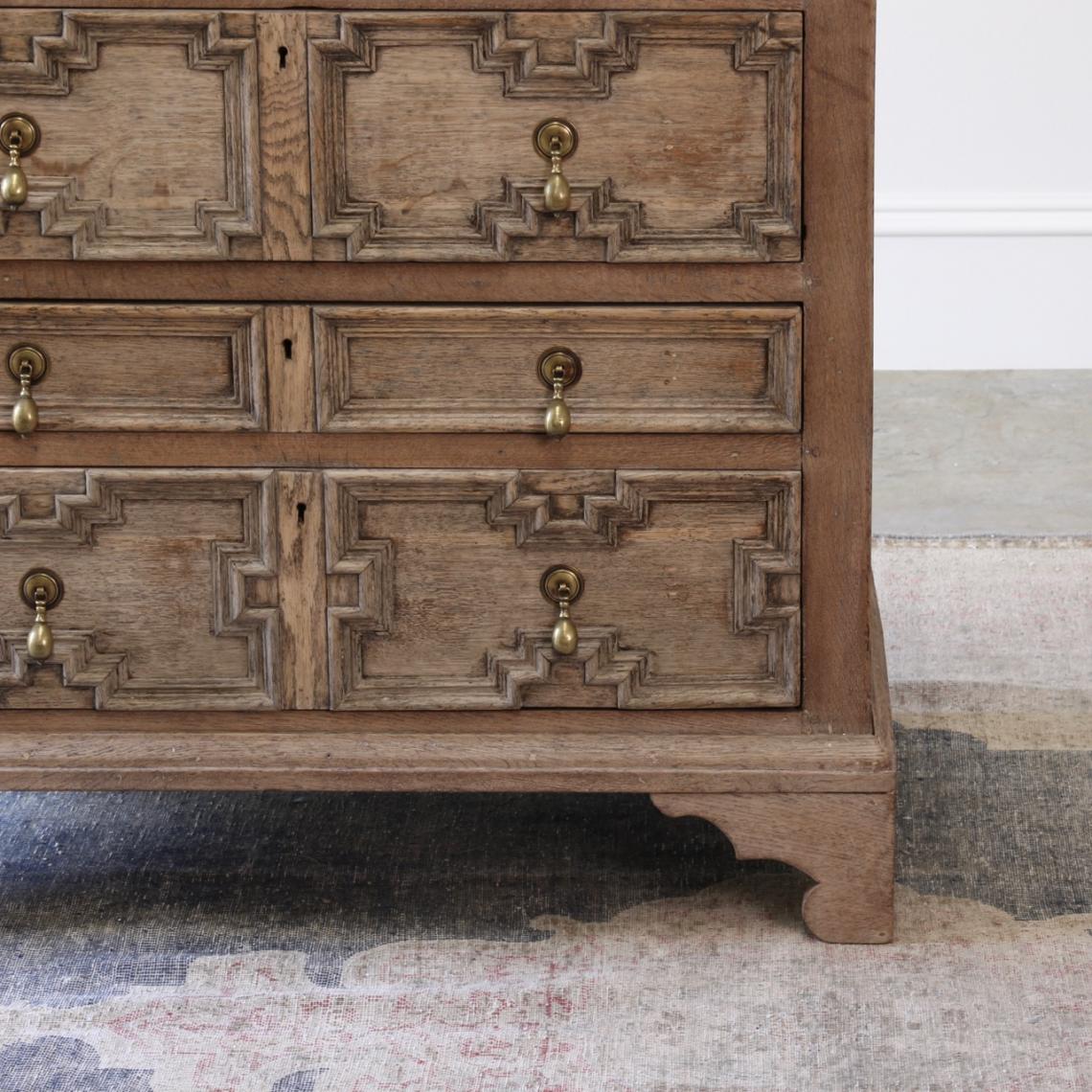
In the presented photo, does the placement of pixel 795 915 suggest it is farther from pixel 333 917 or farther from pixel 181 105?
pixel 181 105

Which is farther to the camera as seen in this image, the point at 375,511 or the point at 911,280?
the point at 911,280

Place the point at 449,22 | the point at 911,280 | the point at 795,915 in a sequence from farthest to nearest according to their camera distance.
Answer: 1. the point at 911,280
2. the point at 795,915
3. the point at 449,22

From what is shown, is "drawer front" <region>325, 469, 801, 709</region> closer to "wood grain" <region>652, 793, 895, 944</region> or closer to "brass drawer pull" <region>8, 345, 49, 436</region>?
"wood grain" <region>652, 793, 895, 944</region>

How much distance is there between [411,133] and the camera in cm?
132

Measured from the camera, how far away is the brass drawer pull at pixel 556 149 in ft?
4.30

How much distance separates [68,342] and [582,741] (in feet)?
1.64

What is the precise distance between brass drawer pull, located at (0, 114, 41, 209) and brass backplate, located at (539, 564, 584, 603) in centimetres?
48

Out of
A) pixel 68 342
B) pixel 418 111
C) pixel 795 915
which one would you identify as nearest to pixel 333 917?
pixel 795 915

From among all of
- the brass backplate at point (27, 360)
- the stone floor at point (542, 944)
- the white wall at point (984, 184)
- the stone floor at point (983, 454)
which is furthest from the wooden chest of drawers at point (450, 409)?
the white wall at point (984, 184)

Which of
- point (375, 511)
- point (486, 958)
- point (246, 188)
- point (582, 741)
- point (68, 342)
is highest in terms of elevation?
point (246, 188)

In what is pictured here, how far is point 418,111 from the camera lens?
1.32 metres

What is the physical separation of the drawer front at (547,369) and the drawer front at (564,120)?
5cm

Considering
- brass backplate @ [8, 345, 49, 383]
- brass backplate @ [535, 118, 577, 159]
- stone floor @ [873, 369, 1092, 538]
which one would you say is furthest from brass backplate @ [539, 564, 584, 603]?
stone floor @ [873, 369, 1092, 538]

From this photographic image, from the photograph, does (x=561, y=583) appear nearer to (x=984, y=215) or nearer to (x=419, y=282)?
(x=419, y=282)
